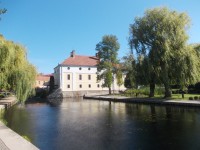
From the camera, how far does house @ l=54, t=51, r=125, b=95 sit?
65375 millimetres

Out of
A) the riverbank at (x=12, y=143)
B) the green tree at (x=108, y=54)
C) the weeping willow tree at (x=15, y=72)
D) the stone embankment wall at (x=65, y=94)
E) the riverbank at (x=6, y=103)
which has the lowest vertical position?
the riverbank at (x=12, y=143)

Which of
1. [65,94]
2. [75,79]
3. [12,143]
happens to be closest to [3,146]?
[12,143]

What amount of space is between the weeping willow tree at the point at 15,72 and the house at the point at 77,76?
1467 inches

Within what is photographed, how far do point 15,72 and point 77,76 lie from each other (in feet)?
134

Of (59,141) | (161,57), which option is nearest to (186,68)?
(161,57)

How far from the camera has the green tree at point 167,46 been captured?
32.6m

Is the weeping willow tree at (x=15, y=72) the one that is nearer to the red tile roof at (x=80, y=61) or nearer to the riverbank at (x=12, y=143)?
the riverbank at (x=12, y=143)

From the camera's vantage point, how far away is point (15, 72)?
26.4 meters

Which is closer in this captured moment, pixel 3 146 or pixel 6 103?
pixel 3 146

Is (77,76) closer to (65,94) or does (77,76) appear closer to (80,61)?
(80,61)

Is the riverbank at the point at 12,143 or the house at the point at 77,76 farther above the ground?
the house at the point at 77,76

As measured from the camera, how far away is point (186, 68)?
3228cm

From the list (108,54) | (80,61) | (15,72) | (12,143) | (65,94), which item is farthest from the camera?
(80,61)

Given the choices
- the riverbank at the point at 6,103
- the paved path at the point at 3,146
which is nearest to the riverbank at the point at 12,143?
the paved path at the point at 3,146
